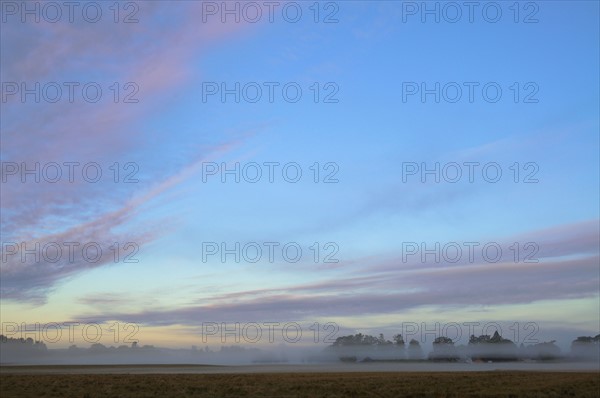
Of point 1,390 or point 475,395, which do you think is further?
point 1,390

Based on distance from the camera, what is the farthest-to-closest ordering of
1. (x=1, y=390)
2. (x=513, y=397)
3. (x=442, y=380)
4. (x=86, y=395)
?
(x=442, y=380) → (x=1, y=390) → (x=86, y=395) → (x=513, y=397)

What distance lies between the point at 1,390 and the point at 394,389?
37837 mm

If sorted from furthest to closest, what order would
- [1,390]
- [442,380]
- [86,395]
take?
[442,380], [1,390], [86,395]

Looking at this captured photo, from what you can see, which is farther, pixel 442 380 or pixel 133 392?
pixel 442 380

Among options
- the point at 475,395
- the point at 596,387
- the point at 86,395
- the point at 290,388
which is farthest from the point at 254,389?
the point at 596,387

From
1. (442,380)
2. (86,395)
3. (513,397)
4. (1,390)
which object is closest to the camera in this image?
(513,397)

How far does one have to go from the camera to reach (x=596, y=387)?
59.6m

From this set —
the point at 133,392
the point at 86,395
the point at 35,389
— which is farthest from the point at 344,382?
the point at 35,389

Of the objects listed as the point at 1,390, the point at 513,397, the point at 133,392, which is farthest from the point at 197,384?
the point at 513,397

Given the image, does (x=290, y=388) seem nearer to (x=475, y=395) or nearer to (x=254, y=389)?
(x=254, y=389)

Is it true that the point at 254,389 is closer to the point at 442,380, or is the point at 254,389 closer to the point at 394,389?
the point at 394,389

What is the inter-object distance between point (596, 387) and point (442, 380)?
15390 mm

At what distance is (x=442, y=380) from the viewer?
227 feet

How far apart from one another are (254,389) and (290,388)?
337 cm
